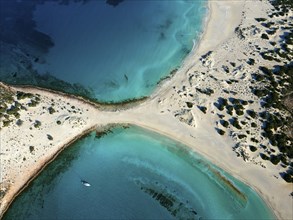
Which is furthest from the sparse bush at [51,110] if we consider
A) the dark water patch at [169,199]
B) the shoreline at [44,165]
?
the dark water patch at [169,199]

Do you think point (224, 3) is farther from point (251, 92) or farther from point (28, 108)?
point (28, 108)

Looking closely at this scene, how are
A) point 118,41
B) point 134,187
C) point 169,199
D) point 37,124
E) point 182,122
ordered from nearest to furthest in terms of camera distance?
point 169,199, point 134,187, point 37,124, point 182,122, point 118,41

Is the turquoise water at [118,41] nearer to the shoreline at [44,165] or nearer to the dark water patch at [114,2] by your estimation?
the dark water patch at [114,2]

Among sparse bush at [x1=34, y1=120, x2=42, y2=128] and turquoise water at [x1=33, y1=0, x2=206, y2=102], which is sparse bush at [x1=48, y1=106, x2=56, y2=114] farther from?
turquoise water at [x1=33, y1=0, x2=206, y2=102]

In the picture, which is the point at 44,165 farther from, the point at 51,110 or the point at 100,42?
the point at 100,42

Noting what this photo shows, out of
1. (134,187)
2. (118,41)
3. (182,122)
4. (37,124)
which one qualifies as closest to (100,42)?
(118,41)
